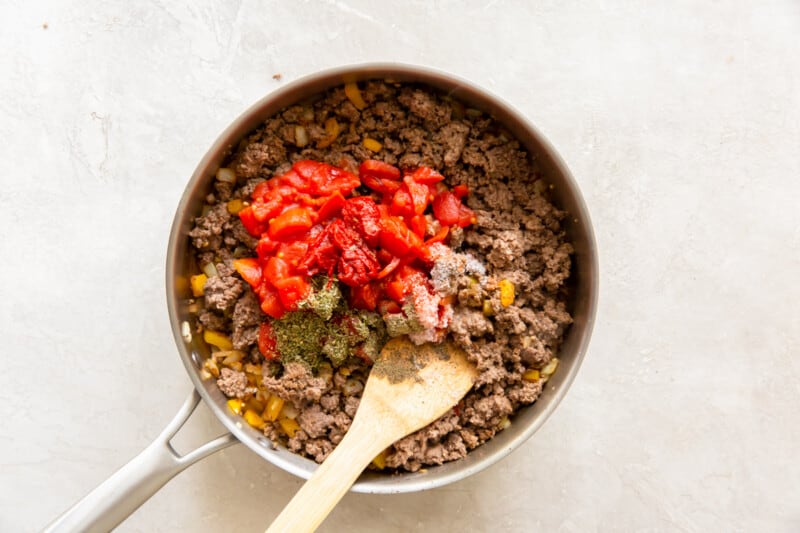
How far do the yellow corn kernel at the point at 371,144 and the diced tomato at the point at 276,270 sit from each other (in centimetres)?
67

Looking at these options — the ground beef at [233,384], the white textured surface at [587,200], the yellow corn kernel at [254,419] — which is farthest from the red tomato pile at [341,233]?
the white textured surface at [587,200]

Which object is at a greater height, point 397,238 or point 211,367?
point 397,238

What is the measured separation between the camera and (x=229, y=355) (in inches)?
112

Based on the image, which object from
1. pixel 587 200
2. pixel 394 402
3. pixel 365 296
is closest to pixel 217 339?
pixel 365 296

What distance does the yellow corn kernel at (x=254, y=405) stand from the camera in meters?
2.85

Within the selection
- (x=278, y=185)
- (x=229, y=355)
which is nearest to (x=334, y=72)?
(x=278, y=185)

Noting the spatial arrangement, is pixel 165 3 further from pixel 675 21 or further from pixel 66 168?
pixel 675 21

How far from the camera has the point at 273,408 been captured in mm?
2807

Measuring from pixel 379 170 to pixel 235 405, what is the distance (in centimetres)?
124

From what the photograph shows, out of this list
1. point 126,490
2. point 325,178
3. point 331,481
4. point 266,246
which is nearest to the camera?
point 126,490

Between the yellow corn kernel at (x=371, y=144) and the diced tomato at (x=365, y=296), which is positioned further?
the yellow corn kernel at (x=371, y=144)

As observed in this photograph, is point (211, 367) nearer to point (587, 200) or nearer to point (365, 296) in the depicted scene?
point (365, 296)

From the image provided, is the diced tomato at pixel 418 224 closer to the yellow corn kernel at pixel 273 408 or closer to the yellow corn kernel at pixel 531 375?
the yellow corn kernel at pixel 531 375

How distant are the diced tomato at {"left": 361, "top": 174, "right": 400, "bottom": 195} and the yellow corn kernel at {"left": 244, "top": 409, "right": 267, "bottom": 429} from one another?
45.8 inches
